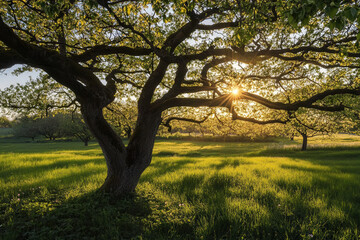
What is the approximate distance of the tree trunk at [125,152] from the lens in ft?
20.7

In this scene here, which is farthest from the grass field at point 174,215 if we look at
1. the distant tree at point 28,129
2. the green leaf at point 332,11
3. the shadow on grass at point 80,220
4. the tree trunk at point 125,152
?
the distant tree at point 28,129

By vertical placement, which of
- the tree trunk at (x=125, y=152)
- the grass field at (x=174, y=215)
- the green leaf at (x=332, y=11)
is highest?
the green leaf at (x=332, y=11)

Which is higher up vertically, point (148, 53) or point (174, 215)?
point (148, 53)

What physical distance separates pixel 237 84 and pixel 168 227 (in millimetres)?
6547

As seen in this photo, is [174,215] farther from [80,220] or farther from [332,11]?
[332,11]

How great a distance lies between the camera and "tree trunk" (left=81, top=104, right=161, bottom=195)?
630 centimetres

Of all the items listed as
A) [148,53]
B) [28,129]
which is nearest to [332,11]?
[148,53]

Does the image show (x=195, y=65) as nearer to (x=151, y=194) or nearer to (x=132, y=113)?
(x=132, y=113)

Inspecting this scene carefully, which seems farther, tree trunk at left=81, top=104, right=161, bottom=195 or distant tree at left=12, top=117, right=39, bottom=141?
distant tree at left=12, top=117, right=39, bottom=141

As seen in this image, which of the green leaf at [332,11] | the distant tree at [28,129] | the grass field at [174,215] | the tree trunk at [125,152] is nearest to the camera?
the green leaf at [332,11]

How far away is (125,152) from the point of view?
6.65 meters

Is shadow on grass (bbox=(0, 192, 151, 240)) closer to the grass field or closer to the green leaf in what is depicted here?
the grass field

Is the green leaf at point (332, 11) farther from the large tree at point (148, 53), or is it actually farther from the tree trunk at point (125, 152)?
the tree trunk at point (125, 152)

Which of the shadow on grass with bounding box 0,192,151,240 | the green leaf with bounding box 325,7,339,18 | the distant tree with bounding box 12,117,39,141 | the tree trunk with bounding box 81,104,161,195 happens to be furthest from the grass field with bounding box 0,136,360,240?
the distant tree with bounding box 12,117,39,141
